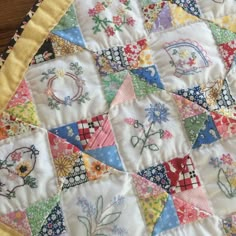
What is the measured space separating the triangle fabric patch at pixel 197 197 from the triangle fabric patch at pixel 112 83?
0.71ft

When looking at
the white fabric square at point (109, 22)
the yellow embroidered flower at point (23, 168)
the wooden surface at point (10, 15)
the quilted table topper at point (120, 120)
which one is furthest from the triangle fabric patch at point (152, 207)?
the wooden surface at point (10, 15)

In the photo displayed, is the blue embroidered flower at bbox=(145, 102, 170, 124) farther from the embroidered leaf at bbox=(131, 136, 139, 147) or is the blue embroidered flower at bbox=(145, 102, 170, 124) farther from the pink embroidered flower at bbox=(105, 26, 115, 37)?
the pink embroidered flower at bbox=(105, 26, 115, 37)

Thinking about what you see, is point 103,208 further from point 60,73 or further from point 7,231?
point 60,73

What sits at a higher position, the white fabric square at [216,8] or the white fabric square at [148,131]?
the white fabric square at [216,8]

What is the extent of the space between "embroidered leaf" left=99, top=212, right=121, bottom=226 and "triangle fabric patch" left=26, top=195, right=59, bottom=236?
0.09 meters

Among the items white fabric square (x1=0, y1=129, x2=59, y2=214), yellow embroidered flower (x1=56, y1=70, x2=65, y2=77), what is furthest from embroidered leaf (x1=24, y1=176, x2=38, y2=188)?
Result: yellow embroidered flower (x1=56, y1=70, x2=65, y2=77)

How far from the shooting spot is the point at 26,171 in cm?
80

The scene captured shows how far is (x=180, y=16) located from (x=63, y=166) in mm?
388

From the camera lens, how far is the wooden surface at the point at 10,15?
0.93m

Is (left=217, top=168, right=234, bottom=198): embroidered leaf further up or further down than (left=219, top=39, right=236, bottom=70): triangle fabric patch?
further down

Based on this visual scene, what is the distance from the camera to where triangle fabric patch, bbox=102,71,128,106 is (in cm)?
86

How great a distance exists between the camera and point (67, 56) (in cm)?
88

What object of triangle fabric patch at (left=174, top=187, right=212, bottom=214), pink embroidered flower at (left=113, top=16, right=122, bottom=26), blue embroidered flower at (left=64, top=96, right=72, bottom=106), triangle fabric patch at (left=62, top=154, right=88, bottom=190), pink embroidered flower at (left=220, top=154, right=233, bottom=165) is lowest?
triangle fabric patch at (left=174, top=187, right=212, bottom=214)

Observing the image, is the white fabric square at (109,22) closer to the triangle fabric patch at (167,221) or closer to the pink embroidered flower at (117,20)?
the pink embroidered flower at (117,20)
